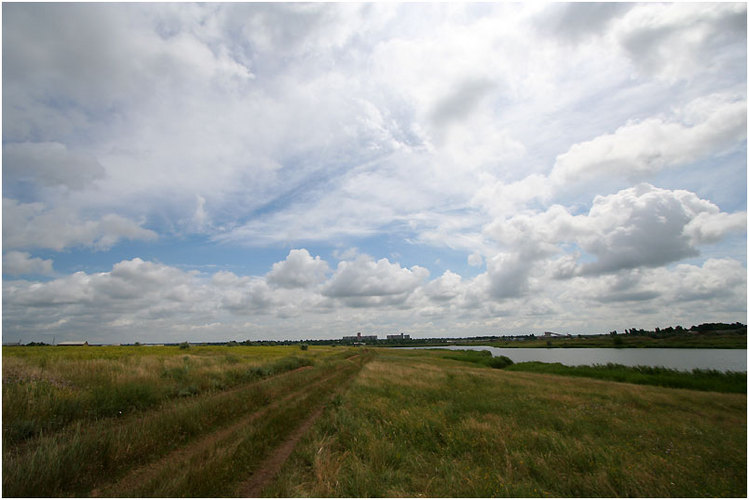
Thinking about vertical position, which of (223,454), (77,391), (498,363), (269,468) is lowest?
(498,363)

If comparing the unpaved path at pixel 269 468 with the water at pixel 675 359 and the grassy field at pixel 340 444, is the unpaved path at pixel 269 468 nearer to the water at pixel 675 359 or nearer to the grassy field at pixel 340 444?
the grassy field at pixel 340 444

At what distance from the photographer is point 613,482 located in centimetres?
751

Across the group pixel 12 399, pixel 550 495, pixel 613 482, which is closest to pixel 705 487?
pixel 613 482

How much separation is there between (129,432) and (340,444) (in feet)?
20.2

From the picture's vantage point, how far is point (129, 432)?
30.0 feet

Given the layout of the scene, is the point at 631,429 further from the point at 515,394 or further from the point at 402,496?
the point at 402,496

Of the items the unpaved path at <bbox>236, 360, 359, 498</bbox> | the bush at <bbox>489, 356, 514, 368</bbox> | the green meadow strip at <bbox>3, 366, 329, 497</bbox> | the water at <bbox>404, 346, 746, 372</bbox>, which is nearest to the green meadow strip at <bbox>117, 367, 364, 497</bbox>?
the unpaved path at <bbox>236, 360, 359, 498</bbox>

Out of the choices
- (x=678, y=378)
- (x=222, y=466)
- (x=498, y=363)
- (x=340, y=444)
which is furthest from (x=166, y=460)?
(x=498, y=363)

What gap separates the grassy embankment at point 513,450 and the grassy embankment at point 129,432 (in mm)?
1468

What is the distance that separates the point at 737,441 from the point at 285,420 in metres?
17.2

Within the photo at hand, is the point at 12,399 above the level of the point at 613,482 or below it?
above

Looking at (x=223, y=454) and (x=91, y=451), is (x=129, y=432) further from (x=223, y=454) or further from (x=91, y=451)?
(x=223, y=454)

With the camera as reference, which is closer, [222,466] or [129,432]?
[222,466]

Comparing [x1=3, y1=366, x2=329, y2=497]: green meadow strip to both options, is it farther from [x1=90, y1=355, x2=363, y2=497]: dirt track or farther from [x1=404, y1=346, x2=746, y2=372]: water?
[x1=404, y1=346, x2=746, y2=372]: water
